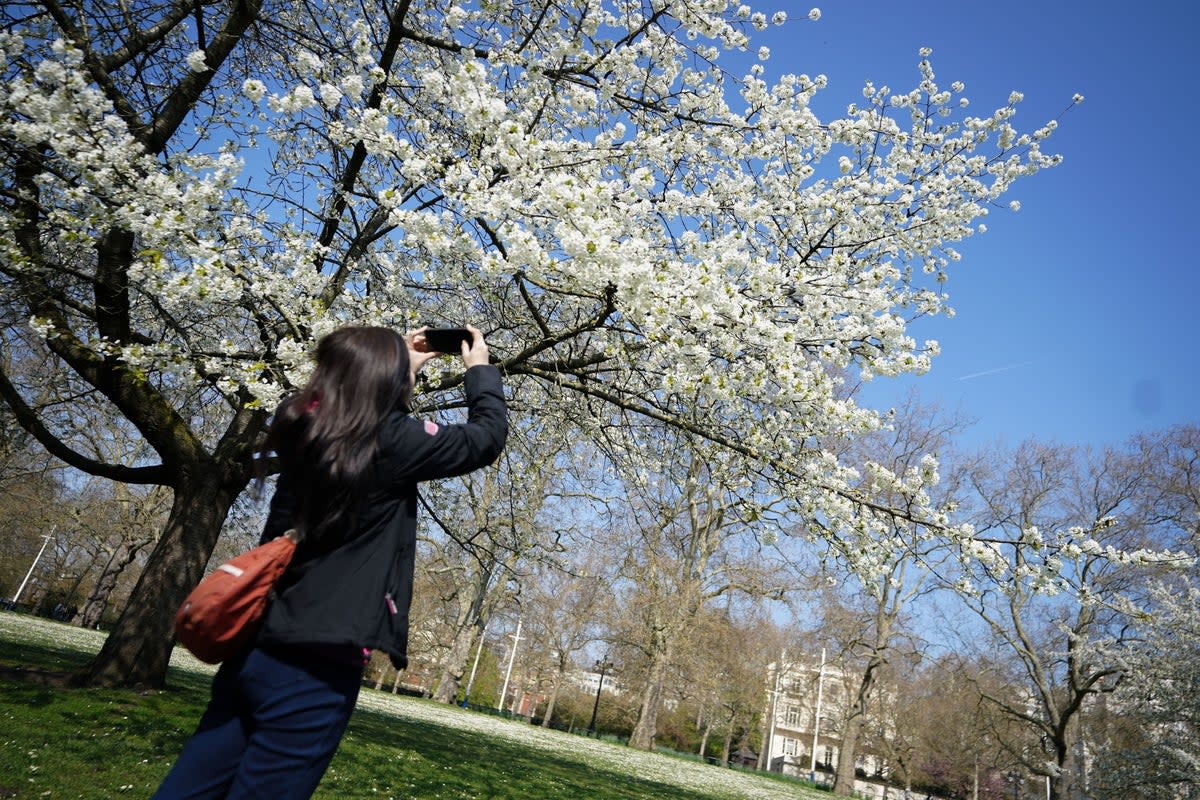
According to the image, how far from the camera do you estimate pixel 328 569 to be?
5.43ft

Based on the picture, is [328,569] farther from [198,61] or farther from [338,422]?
[198,61]

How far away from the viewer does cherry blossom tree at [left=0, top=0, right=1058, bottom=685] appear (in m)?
4.53

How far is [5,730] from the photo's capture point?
5141 millimetres

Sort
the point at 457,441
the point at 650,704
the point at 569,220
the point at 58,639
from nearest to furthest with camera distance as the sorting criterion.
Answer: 1. the point at 457,441
2. the point at 569,220
3. the point at 58,639
4. the point at 650,704

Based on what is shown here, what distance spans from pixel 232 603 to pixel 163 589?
24.1 ft

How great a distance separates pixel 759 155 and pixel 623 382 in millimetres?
2461

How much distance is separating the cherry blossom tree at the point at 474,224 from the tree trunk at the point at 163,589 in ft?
0.08

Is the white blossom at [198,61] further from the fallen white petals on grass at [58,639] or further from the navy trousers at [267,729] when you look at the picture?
the fallen white petals on grass at [58,639]

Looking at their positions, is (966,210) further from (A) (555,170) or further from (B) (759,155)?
(A) (555,170)

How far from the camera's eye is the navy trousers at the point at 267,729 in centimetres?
153

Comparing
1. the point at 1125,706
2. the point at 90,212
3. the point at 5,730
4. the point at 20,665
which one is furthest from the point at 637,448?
the point at 1125,706

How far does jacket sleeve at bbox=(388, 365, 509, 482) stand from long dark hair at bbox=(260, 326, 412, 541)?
81 mm

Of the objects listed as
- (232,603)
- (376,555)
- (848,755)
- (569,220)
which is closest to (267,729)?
(232,603)

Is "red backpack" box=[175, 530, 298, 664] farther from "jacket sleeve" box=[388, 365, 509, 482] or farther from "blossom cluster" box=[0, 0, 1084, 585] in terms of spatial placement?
"blossom cluster" box=[0, 0, 1084, 585]
